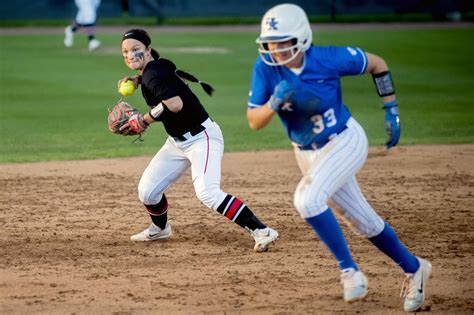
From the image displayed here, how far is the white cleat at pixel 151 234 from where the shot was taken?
7711mm

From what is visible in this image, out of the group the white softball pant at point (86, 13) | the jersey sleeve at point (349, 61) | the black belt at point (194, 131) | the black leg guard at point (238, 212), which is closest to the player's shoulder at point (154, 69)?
the black belt at point (194, 131)

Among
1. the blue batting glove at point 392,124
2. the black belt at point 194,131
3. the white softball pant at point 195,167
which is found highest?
the blue batting glove at point 392,124

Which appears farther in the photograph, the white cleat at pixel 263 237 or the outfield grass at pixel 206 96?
the outfield grass at pixel 206 96

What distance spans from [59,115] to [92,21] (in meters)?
8.43

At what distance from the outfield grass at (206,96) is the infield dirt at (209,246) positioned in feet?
5.24

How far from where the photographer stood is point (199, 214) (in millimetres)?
8719

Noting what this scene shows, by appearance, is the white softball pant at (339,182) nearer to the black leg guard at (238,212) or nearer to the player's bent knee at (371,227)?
the player's bent knee at (371,227)

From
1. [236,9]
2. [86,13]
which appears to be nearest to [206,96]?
[86,13]

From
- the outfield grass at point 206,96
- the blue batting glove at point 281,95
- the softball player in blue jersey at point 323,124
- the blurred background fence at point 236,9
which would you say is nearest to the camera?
the blue batting glove at point 281,95

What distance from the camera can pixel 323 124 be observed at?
585 cm

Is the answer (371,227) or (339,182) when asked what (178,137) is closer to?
(339,182)

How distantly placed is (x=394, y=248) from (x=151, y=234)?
2.47 metres

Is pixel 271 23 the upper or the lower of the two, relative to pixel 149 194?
upper

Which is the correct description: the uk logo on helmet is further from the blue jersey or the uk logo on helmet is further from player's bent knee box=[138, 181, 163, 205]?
player's bent knee box=[138, 181, 163, 205]
